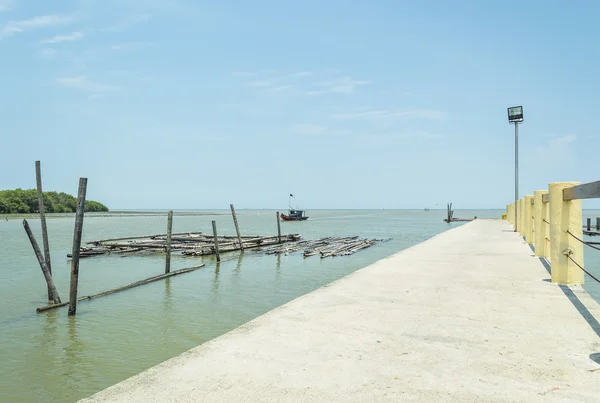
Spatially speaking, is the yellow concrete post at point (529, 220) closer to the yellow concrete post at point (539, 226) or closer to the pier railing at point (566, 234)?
the yellow concrete post at point (539, 226)

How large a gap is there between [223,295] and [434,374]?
899 centimetres

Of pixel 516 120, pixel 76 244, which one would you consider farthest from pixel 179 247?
pixel 516 120

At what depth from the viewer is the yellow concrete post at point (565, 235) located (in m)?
7.26

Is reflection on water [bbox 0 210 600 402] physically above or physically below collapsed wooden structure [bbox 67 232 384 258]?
below

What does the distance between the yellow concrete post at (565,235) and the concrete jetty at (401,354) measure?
409 mm

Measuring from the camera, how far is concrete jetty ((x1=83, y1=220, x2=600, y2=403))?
136 inches

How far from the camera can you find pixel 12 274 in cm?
1723

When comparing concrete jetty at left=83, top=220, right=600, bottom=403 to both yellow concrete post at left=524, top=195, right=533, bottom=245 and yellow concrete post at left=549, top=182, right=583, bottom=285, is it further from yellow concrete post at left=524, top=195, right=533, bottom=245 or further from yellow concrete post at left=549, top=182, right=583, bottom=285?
yellow concrete post at left=524, top=195, right=533, bottom=245

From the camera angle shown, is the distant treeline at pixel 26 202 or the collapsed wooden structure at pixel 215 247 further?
the distant treeline at pixel 26 202

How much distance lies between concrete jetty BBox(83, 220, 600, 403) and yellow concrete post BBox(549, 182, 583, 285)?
409 millimetres

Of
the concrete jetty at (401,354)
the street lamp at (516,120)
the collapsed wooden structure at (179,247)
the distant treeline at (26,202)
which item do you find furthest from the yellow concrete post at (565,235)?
the distant treeline at (26,202)

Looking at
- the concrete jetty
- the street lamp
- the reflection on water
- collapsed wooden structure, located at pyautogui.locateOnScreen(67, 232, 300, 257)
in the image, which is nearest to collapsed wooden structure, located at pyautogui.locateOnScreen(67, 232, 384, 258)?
collapsed wooden structure, located at pyautogui.locateOnScreen(67, 232, 300, 257)

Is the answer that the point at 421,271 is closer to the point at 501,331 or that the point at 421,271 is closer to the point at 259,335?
the point at 501,331

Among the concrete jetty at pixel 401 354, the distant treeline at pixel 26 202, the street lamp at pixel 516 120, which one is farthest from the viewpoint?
the distant treeline at pixel 26 202
